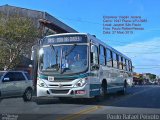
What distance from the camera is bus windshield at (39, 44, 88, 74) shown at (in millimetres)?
17938

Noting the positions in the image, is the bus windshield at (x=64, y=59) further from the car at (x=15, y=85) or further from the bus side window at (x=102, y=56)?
the car at (x=15, y=85)

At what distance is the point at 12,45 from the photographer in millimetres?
39250

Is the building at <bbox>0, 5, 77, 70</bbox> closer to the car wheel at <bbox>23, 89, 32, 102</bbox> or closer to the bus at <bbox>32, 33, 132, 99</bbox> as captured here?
the car wheel at <bbox>23, 89, 32, 102</bbox>

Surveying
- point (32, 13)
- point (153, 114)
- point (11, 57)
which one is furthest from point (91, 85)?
point (32, 13)

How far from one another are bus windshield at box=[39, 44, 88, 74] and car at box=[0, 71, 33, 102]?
8.38 feet

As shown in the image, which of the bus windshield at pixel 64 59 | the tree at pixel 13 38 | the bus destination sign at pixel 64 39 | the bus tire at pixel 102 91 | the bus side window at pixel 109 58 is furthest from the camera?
the tree at pixel 13 38

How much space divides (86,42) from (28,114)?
217 inches

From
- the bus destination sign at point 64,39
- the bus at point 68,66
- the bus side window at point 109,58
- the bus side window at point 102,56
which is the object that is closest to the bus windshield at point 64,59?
the bus at point 68,66

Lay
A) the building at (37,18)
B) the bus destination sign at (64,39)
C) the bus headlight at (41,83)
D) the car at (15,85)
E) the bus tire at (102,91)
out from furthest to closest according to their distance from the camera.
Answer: the building at (37,18), the bus tire at (102,91), the car at (15,85), the bus destination sign at (64,39), the bus headlight at (41,83)

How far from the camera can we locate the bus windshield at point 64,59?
58.9 feet

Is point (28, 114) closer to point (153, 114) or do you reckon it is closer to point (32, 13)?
point (153, 114)

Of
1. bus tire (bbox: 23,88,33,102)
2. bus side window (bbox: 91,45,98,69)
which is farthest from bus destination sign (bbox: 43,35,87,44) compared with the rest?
bus tire (bbox: 23,88,33,102)

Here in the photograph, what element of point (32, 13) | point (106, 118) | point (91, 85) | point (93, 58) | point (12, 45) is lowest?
point (106, 118)

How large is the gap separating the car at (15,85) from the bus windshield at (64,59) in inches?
101
